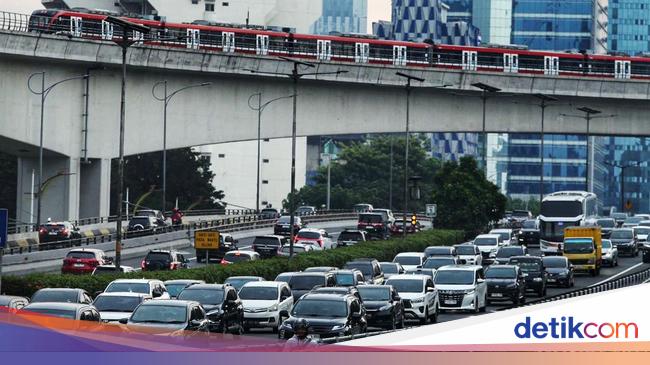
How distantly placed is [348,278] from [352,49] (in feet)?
164

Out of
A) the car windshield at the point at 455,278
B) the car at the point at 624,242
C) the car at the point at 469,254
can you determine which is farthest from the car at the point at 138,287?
the car at the point at 624,242

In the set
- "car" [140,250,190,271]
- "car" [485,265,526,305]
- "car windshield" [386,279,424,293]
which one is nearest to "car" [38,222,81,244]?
"car" [140,250,190,271]

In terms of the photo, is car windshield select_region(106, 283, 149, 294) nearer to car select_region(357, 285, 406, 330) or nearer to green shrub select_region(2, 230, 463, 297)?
car select_region(357, 285, 406, 330)

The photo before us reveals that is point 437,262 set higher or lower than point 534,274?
higher

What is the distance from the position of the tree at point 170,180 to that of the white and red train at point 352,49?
5087 cm

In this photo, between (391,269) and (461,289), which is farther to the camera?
(391,269)

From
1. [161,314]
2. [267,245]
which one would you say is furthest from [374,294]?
[267,245]

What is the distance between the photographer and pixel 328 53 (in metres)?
96.6

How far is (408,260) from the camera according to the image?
63.8 meters

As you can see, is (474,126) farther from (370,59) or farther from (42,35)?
(42,35)

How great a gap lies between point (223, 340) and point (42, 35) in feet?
234

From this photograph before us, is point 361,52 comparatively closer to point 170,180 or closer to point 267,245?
point 267,245

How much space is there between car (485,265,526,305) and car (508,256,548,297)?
411 cm

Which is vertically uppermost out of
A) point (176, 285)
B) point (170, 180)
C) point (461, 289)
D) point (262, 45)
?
point (262, 45)
